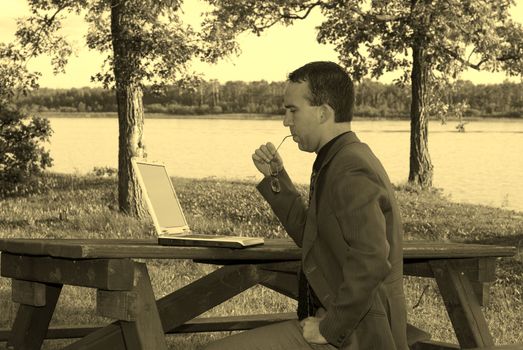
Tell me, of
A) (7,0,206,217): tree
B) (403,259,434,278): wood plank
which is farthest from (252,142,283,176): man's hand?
(7,0,206,217): tree

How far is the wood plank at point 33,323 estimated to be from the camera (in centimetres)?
619

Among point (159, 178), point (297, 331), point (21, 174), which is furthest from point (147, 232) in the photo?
point (297, 331)

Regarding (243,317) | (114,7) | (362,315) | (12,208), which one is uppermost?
(114,7)

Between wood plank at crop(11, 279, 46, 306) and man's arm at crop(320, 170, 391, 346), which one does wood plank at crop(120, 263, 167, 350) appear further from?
man's arm at crop(320, 170, 391, 346)

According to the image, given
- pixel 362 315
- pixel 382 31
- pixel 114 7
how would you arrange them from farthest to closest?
pixel 382 31, pixel 114 7, pixel 362 315

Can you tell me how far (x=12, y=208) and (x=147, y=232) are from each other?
6.39 meters

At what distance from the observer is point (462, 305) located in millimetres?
6898

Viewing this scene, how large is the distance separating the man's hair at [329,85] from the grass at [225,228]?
3.84 m

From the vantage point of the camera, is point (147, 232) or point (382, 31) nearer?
point (147, 232)

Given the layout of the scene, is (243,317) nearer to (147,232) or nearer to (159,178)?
(159,178)

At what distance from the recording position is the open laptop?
5.46 metres

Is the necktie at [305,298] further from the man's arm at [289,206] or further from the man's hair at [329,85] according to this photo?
the man's arm at [289,206]

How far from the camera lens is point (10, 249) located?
5.58 meters

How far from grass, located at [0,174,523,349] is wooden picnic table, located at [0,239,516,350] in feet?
3.27
